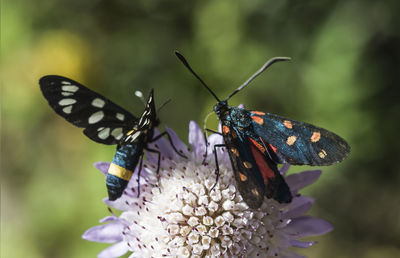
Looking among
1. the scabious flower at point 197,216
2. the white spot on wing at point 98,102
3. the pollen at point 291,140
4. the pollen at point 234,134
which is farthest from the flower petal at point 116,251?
the pollen at point 291,140

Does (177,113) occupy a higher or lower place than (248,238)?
higher

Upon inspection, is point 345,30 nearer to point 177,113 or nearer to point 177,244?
point 177,113

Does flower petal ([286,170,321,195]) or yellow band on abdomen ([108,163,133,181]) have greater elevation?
flower petal ([286,170,321,195])

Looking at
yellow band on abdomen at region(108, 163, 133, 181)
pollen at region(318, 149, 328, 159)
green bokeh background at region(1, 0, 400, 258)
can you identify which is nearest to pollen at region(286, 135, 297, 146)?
pollen at region(318, 149, 328, 159)

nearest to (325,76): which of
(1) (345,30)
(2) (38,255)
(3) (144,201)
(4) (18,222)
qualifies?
(1) (345,30)

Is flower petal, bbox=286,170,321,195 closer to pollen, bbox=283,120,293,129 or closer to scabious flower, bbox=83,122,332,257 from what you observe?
scabious flower, bbox=83,122,332,257

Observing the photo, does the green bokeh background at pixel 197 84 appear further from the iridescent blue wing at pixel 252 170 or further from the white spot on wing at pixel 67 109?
the iridescent blue wing at pixel 252 170

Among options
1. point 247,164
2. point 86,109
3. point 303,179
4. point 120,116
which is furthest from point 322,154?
point 86,109

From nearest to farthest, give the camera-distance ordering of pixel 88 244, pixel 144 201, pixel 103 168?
pixel 144 201 < pixel 103 168 < pixel 88 244
